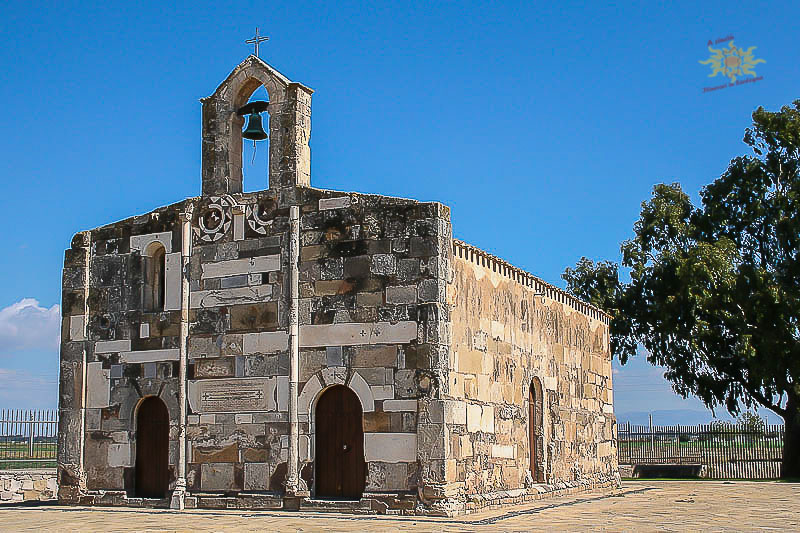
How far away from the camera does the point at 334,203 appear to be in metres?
16.1

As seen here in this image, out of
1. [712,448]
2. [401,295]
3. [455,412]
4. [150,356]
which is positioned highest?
[401,295]

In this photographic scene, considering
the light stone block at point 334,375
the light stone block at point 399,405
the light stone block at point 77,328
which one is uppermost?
the light stone block at point 77,328

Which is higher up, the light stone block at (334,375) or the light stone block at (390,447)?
the light stone block at (334,375)

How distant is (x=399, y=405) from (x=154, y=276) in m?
5.52

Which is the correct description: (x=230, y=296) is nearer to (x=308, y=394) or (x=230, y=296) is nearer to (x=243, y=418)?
(x=243, y=418)

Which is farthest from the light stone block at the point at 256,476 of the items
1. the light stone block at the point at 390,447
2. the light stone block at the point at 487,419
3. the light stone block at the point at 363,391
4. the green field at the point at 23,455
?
the green field at the point at 23,455

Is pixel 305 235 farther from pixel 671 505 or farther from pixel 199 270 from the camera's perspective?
pixel 671 505

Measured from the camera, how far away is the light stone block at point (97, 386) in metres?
17.4

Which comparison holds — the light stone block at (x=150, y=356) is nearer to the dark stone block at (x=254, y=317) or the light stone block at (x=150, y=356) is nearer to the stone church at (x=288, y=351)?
the stone church at (x=288, y=351)

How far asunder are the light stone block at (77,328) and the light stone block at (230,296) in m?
2.38

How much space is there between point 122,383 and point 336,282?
4.54 metres

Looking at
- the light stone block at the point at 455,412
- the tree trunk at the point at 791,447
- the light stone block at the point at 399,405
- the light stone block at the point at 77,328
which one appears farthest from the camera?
the tree trunk at the point at 791,447

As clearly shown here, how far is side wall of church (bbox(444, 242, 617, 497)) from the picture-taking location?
15727mm

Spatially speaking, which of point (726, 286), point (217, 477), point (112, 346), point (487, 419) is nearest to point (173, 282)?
point (112, 346)
